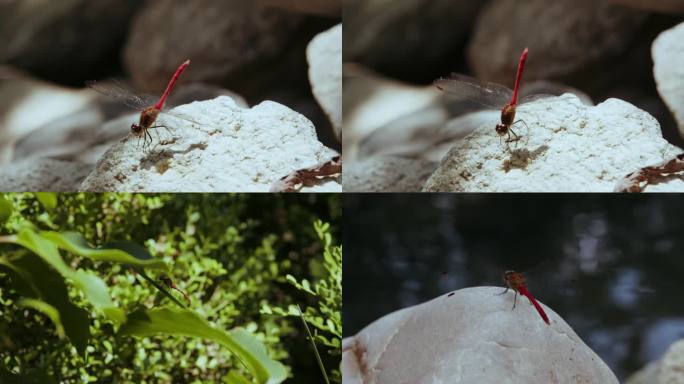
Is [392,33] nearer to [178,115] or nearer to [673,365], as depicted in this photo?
[178,115]

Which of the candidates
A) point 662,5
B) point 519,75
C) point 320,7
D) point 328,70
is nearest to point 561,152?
point 519,75

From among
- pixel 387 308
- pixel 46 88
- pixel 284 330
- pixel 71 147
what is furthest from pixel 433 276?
pixel 46 88

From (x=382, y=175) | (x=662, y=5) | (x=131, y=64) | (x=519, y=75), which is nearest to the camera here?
(x=662, y=5)

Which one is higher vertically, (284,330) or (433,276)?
(433,276)

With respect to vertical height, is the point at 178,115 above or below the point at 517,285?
above

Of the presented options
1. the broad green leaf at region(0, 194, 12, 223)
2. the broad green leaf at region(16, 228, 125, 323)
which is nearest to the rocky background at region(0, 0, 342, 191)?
the broad green leaf at region(0, 194, 12, 223)

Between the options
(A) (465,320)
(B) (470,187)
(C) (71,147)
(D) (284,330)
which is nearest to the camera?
(A) (465,320)

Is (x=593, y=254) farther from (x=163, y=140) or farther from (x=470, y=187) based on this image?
(x=163, y=140)
